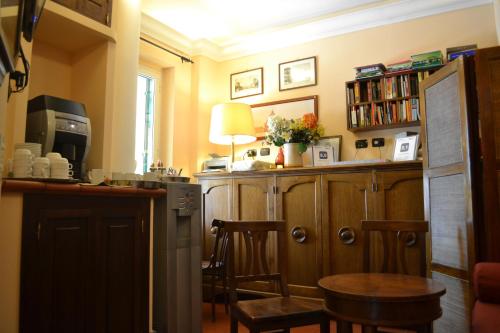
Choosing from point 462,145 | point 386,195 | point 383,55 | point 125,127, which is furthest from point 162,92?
point 462,145

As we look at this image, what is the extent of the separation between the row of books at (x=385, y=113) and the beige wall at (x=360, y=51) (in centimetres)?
16

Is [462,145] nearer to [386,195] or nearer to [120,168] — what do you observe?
[386,195]

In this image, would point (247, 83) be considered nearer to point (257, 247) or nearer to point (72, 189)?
point (257, 247)

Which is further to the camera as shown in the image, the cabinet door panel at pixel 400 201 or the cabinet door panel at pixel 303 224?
the cabinet door panel at pixel 303 224

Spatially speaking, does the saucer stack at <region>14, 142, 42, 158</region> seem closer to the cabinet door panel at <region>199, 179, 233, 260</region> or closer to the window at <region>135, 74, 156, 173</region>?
the cabinet door panel at <region>199, 179, 233, 260</region>

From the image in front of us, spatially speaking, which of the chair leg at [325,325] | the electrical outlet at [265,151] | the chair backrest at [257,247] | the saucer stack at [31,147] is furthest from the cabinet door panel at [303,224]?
the saucer stack at [31,147]

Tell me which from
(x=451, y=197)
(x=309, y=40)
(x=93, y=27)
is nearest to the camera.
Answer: (x=451, y=197)

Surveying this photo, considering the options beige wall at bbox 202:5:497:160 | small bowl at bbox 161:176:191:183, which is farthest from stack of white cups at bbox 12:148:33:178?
beige wall at bbox 202:5:497:160

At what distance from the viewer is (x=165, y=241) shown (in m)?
2.31

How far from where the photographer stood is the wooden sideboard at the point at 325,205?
3027 mm

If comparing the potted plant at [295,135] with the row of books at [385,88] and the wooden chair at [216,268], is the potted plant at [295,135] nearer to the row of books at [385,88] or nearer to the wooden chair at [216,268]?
the row of books at [385,88]

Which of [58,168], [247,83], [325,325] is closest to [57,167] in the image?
[58,168]

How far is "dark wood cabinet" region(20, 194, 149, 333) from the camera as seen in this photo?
1680 millimetres

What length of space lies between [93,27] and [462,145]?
95.7 inches
